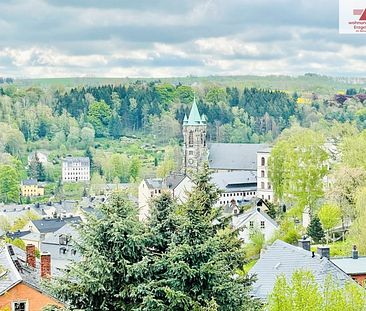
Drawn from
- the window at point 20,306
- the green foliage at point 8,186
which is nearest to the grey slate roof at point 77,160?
the green foliage at point 8,186

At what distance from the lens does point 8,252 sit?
30344mm

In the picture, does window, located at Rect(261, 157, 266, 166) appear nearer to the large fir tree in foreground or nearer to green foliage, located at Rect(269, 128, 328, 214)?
green foliage, located at Rect(269, 128, 328, 214)

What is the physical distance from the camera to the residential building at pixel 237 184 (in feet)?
337

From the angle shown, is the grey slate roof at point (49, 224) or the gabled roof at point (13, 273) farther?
the grey slate roof at point (49, 224)

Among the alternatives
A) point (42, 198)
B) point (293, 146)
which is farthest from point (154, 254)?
point (42, 198)

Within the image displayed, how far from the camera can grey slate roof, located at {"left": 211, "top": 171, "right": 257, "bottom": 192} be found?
4131 inches

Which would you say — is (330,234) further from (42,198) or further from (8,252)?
(42,198)

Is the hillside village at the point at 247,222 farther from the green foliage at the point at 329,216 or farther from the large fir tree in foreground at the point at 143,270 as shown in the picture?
the large fir tree in foreground at the point at 143,270

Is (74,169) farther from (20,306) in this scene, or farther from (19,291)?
(19,291)

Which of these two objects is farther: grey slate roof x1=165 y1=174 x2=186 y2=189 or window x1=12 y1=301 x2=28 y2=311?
grey slate roof x1=165 y1=174 x2=186 y2=189

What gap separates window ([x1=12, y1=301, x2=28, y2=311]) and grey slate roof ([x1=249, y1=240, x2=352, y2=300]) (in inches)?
350

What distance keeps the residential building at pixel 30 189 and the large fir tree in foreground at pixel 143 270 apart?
419 feet

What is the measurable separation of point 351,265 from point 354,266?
0.55 ft

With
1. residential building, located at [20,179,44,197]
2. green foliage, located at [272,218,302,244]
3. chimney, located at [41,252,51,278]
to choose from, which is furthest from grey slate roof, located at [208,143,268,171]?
chimney, located at [41,252,51,278]
